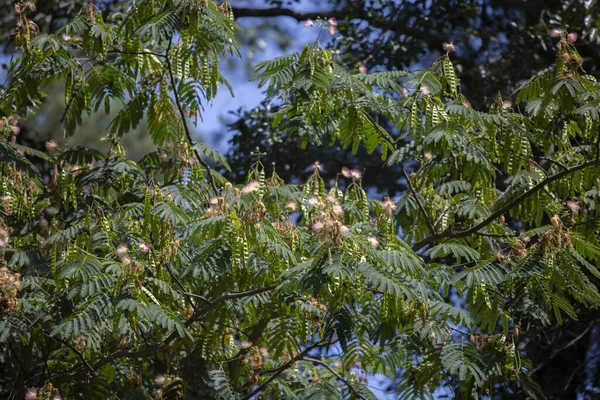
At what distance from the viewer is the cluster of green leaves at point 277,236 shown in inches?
183

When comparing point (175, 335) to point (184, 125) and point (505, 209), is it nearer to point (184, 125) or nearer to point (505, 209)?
point (184, 125)

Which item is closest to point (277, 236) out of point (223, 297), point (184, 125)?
point (223, 297)

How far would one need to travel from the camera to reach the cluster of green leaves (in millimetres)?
4641

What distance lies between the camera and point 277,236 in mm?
4734

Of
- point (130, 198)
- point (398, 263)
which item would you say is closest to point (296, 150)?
point (130, 198)

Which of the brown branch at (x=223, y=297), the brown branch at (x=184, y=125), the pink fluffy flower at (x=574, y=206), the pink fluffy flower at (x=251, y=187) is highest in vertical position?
the brown branch at (x=184, y=125)

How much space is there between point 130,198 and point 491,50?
533 centimetres

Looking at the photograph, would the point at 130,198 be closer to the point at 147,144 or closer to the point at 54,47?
the point at 54,47

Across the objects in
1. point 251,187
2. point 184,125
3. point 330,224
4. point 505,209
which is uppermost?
point 184,125

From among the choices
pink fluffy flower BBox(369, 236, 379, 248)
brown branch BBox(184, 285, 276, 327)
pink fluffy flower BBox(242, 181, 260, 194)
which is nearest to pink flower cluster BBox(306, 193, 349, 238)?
pink fluffy flower BBox(369, 236, 379, 248)

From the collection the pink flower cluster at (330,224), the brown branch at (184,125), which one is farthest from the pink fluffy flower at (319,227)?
Answer: the brown branch at (184,125)

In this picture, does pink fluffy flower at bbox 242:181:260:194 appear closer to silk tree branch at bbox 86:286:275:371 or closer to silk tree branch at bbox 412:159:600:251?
silk tree branch at bbox 86:286:275:371

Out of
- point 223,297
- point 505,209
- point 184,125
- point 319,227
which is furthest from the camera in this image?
point 184,125

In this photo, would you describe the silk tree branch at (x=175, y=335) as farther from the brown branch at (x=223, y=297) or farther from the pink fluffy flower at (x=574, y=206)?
the pink fluffy flower at (x=574, y=206)
